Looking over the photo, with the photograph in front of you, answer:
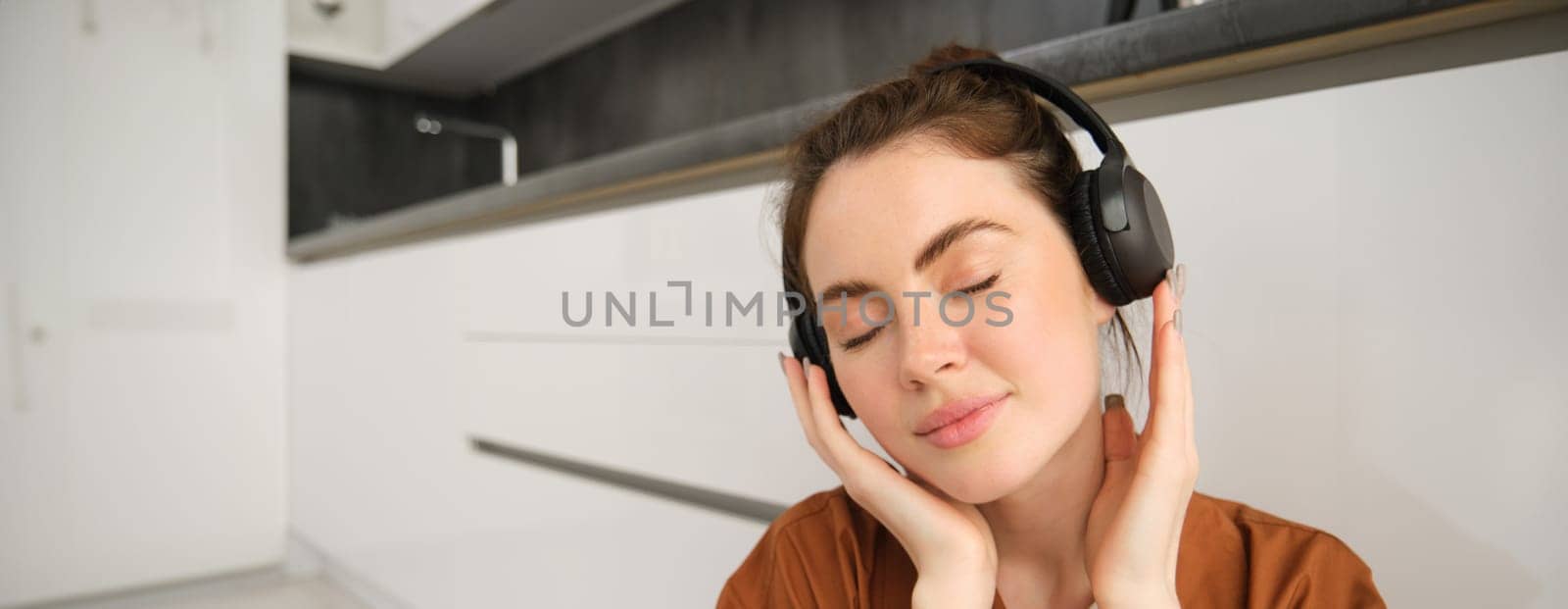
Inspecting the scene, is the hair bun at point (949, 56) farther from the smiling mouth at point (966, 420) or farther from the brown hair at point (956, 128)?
the smiling mouth at point (966, 420)

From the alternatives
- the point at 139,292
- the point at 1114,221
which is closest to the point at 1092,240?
the point at 1114,221

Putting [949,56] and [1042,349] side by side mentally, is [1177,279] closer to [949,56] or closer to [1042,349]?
[1042,349]

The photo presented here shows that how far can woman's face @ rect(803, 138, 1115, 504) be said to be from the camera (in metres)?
0.53

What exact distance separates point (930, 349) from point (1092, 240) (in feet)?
0.40

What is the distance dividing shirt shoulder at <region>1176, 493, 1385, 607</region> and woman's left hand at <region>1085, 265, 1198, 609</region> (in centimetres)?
6

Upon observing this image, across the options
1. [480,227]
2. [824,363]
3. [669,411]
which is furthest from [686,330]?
[480,227]

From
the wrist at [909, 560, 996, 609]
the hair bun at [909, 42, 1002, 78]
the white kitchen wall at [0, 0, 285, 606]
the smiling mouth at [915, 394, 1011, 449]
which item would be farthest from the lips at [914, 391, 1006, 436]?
the white kitchen wall at [0, 0, 285, 606]

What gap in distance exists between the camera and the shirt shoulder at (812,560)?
66 cm

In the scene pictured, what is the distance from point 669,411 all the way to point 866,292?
57 cm

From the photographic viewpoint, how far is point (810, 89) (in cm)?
171

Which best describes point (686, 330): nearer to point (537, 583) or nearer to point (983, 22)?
point (537, 583)

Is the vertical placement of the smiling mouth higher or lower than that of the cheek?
lower

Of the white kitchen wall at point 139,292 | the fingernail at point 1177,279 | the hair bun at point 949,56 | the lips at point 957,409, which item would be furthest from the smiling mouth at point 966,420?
the white kitchen wall at point 139,292

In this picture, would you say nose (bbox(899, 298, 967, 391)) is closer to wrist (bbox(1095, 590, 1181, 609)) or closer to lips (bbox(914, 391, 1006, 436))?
lips (bbox(914, 391, 1006, 436))
